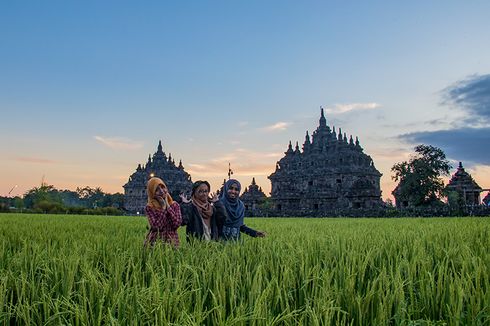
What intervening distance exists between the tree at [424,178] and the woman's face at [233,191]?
3995 centimetres

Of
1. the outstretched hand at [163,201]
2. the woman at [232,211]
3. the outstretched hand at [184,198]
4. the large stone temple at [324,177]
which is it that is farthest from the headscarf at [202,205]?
the large stone temple at [324,177]

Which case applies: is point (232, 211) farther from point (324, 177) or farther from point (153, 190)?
point (324, 177)

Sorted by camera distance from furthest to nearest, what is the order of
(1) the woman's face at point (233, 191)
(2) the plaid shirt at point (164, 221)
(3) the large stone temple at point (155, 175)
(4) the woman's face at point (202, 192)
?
1. (3) the large stone temple at point (155, 175)
2. (1) the woman's face at point (233, 191)
3. (4) the woman's face at point (202, 192)
4. (2) the plaid shirt at point (164, 221)

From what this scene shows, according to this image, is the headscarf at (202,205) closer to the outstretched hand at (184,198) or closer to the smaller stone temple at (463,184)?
the outstretched hand at (184,198)

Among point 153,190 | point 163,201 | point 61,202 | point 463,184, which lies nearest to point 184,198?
point 163,201

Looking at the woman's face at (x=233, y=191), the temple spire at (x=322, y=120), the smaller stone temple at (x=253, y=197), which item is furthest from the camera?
the temple spire at (x=322, y=120)

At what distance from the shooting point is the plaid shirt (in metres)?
5.76

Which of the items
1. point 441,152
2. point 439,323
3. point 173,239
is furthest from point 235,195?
point 441,152

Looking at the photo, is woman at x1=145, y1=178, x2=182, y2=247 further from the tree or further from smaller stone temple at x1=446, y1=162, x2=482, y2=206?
smaller stone temple at x1=446, y1=162, x2=482, y2=206

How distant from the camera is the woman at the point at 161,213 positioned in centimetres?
570

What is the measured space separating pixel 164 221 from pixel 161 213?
0.12 meters

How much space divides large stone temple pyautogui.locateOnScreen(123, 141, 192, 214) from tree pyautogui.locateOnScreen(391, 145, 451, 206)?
41.6m

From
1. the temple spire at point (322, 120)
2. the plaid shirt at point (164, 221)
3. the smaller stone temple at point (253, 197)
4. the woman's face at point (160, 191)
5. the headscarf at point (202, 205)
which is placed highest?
the temple spire at point (322, 120)

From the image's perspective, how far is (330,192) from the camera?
5000cm
